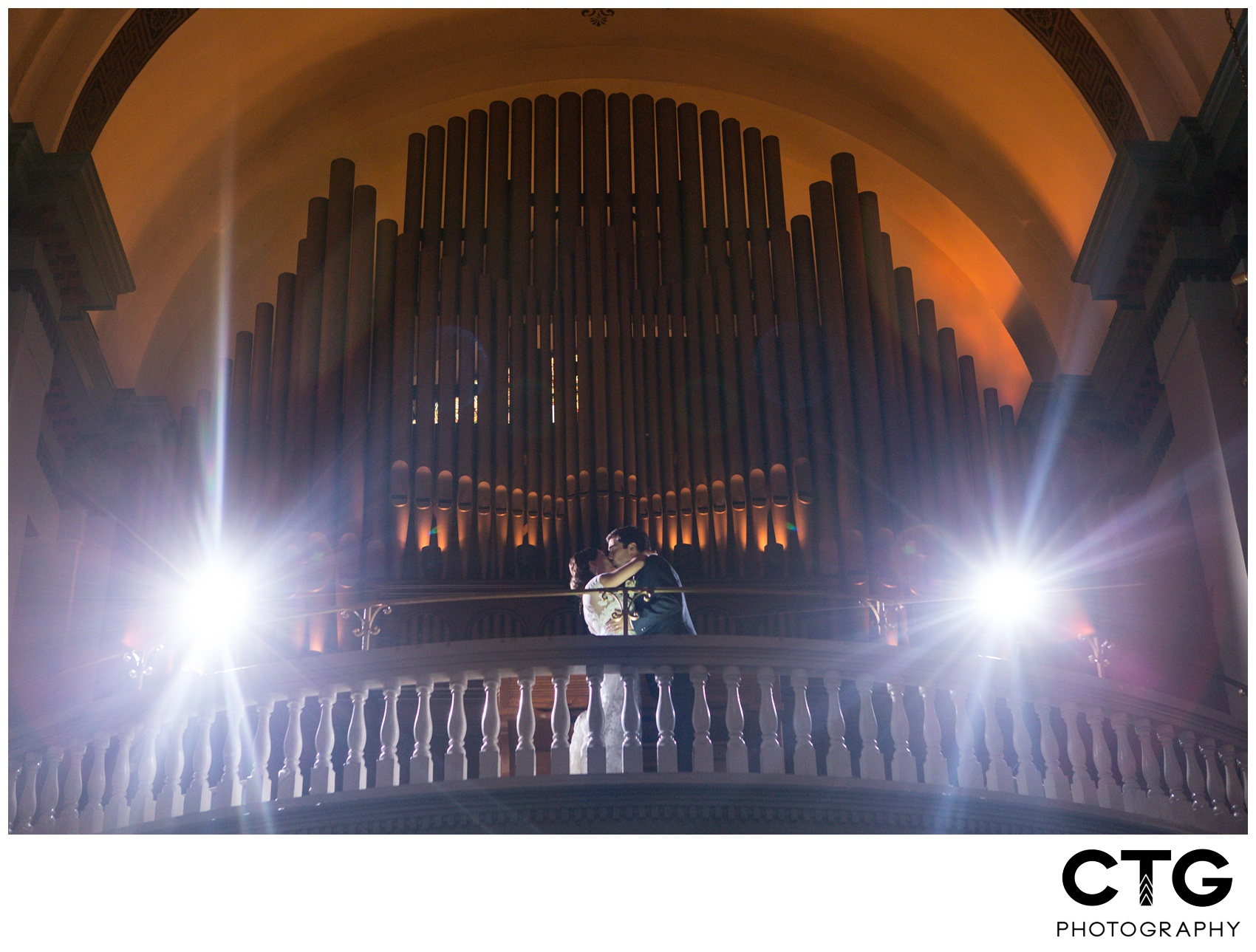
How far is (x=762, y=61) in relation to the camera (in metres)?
12.3

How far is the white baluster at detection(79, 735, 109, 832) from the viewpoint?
20.6ft

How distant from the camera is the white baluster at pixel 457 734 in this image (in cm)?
665

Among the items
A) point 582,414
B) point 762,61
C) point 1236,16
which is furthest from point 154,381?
point 1236,16

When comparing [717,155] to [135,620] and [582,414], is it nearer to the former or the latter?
[582,414]

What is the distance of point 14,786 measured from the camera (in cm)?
625

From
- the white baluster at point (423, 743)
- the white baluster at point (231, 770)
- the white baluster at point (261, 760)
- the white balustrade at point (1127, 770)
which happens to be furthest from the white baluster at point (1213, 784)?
the white baluster at point (231, 770)

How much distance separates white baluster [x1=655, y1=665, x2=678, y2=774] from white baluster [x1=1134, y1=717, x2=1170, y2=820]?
1957mm

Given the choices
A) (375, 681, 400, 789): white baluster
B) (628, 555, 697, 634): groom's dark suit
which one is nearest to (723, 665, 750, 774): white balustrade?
(628, 555, 697, 634): groom's dark suit

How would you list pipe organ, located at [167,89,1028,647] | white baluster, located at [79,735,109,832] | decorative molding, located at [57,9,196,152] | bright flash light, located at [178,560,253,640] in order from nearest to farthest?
1. white baluster, located at [79,735,109,832]
2. bright flash light, located at [178,560,253,640]
3. decorative molding, located at [57,9,196,152]
4. pipe organ, located at [167,89,1028,647]

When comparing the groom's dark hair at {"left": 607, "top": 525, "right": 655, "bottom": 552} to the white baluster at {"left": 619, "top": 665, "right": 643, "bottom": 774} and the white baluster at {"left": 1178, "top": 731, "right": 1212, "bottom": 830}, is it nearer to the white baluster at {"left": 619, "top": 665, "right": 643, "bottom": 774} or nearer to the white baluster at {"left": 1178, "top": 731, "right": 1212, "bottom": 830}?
the white baluster at {"left": 619, "top": 665, "right": 643, "bottom": 774}

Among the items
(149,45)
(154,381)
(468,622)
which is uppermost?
(149,45)

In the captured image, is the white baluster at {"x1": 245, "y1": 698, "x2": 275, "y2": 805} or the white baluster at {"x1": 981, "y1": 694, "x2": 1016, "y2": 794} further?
the white baluster at {"x1": 981, "y1": 694, "x2": 1016, "y2": 794}
